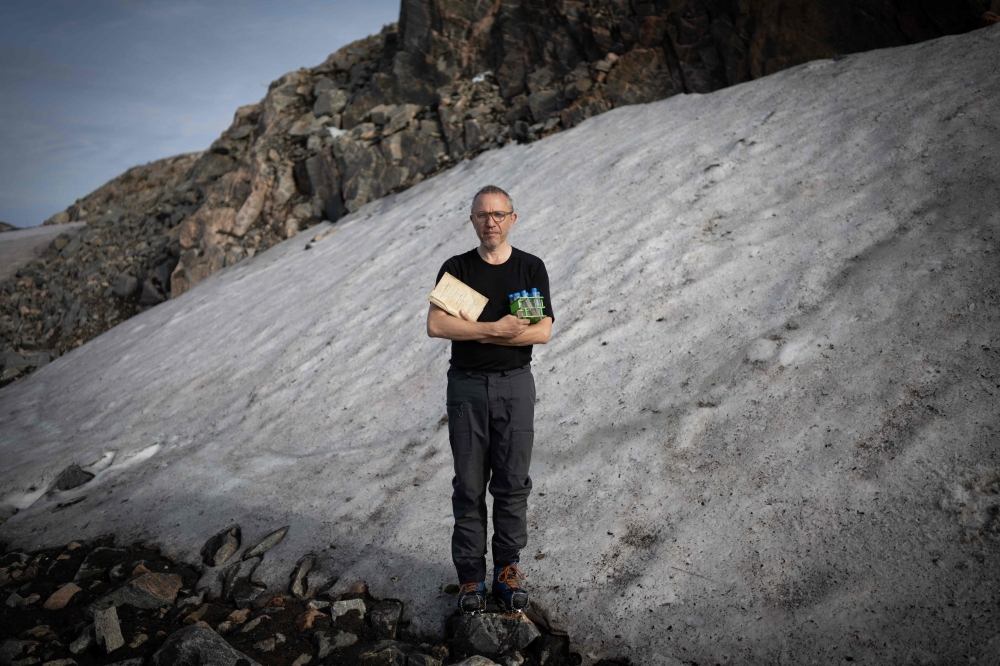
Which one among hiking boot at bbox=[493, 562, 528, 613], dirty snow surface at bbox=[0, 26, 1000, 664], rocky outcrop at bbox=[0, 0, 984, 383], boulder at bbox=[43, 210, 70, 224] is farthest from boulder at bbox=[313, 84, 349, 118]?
boulder at bbox=[43, 210, 70, 224]

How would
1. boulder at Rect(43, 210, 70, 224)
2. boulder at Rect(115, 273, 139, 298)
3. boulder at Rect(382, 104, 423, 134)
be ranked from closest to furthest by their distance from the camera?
1. boulder at Rect(382, 104, 423, 134)
2. boulder at Rect(115, 273, 139, 298)
3. boulder at Rect(43, 210, 70, 224)

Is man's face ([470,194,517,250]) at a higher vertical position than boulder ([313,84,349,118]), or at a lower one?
lower

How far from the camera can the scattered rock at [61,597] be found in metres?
3.86

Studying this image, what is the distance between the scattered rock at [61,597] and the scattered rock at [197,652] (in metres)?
1.40

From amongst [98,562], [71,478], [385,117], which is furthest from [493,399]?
[385,117]

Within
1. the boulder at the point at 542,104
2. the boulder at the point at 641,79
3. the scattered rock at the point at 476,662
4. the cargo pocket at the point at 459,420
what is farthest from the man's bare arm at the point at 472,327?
the boulder at the point at 542,104

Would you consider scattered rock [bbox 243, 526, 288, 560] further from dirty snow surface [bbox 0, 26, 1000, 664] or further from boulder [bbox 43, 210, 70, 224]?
boulder [bbox 43, 210, 70, 224]

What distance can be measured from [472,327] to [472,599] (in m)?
1.46

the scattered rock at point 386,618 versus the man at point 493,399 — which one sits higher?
the man at point 493,399

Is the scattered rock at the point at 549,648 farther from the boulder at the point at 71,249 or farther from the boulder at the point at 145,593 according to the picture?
the boulder at the point at 71,249

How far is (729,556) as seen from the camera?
3.15 m

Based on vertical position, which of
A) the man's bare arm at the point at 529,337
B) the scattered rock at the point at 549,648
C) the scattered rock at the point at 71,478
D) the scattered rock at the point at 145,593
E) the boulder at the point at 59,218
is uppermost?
the boulder at the point at 59,218

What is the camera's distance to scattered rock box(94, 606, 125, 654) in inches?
130

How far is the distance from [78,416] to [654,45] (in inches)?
486
